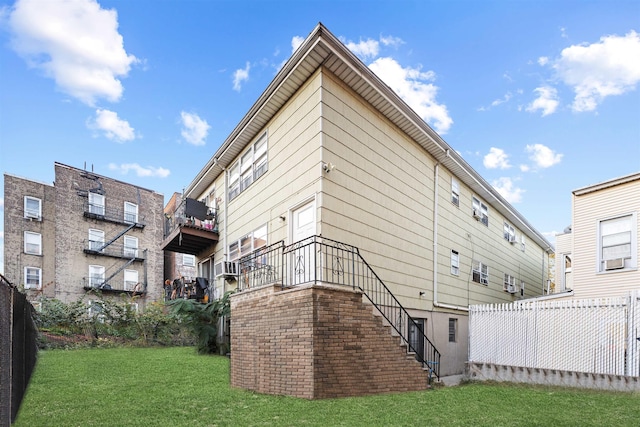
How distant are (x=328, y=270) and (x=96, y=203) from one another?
78.0 ft

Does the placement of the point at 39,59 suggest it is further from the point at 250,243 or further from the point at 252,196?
the point at 250,243

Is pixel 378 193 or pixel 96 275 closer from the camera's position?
pixel 378 193

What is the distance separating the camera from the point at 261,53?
47.2 feet

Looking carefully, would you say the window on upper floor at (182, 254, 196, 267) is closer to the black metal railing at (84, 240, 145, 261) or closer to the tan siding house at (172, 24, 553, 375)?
the black metal railing at (84, 240, 145, 261)

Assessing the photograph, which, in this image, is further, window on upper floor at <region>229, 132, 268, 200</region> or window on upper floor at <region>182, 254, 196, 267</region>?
window on upper floor at <region>182, 254, 196, 267</region>

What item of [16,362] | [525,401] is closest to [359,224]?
[525,401]

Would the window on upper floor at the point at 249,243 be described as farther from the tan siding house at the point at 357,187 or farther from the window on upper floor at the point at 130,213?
the window on upper floor at the point at 130,213

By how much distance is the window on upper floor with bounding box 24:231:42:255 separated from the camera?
23.9m

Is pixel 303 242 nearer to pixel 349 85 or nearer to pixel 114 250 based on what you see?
pixel 349 85

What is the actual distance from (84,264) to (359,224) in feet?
74.6

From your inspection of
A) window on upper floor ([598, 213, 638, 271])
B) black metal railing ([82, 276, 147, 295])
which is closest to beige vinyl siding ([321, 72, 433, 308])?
window on upper floor ([598, 213, 638, 271])

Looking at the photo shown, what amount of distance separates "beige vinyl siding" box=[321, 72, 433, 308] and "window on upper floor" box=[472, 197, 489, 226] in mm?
4241

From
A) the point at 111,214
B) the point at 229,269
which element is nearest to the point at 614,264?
the point at 229,269

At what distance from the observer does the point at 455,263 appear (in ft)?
48.6
